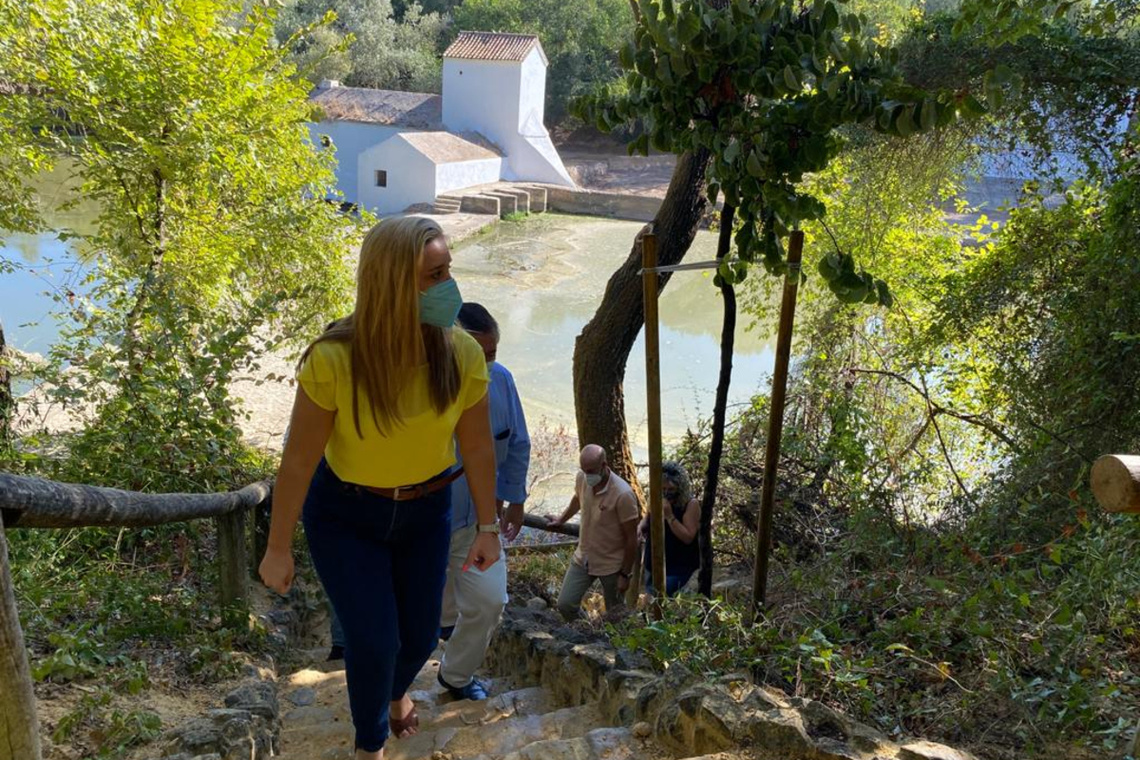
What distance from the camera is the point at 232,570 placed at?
3.38 metres

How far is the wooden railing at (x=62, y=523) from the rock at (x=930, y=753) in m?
1.94

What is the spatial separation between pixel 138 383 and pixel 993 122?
667cm

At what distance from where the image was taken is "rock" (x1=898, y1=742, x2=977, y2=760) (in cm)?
222

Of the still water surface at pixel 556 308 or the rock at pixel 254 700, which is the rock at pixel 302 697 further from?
the still water surface at pixel 556 308

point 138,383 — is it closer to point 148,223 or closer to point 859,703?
point 859,703

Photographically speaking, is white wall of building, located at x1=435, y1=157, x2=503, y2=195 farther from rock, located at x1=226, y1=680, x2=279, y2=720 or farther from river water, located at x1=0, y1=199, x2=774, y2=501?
rock, located at x1=226, y1=680, x2=279, y2=720

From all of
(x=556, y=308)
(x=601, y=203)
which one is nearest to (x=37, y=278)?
(x=556, y=308)

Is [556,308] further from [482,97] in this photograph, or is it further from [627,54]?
[627,54]

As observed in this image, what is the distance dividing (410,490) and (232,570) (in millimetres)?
1384

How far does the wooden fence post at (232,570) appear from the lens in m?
3.35

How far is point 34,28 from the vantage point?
264 inches

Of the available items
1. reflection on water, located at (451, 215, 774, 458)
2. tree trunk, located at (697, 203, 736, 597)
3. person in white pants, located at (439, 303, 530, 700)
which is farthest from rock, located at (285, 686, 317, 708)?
reflection on water, located at (451, 215, 774, 458)

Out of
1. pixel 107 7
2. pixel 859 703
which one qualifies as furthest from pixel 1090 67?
pixel 107 7

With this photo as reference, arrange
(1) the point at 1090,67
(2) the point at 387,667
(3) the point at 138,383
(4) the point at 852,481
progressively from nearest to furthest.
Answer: (2) the point at 387,667 → (3) the point at 138,383 → (4) the point at 852,481 → (1) the point at 1090,67
